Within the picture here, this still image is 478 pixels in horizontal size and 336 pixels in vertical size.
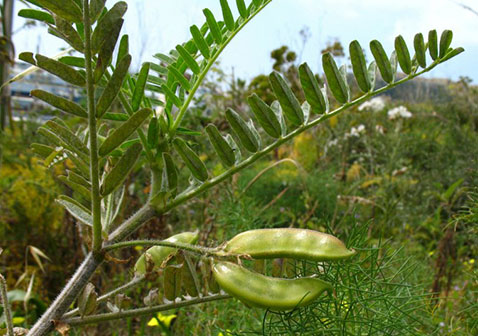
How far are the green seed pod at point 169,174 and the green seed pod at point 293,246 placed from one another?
0.10 metres

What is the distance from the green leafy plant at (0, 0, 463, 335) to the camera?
1.27ft

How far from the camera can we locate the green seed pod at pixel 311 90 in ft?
1.60

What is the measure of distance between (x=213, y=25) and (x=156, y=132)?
5.7 inches

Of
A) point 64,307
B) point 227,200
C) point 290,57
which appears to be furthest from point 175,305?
point 290,57

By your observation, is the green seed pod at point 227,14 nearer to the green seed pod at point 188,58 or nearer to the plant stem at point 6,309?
the green seed pod at point 188,58

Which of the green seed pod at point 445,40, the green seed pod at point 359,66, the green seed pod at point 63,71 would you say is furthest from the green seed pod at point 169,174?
the green seed pod at point 445,40

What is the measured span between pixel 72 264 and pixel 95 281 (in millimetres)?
311

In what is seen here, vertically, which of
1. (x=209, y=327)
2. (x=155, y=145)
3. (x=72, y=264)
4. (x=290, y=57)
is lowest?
(x=72, y=264)

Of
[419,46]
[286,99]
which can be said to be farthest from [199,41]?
[419,46]

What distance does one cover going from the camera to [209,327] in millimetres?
906

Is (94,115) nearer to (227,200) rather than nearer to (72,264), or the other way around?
(227,200)

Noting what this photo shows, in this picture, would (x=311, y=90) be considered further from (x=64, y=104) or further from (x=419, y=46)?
(x=64, y=104)

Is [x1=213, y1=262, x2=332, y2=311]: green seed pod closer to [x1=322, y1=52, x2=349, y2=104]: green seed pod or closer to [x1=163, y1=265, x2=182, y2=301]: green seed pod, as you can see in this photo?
[x1=163, y1=265, x2=182, y2=301]: green seed pod

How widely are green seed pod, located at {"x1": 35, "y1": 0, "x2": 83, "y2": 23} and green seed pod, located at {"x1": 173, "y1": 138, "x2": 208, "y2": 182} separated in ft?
0.48
